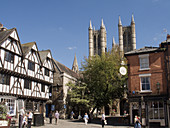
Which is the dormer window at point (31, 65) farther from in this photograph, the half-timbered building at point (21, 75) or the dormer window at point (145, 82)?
the dormer window at point (145, 82)

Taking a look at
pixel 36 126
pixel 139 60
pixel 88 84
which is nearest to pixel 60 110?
pixel 88 84

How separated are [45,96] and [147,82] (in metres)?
16.7

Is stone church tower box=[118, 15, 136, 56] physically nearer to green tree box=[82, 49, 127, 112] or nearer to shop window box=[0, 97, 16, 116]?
green tree box=[82, 49, 127, 112]

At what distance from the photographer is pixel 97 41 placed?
282 ft

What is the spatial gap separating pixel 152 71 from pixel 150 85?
1.43m

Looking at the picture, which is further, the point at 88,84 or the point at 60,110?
the point at 60,110

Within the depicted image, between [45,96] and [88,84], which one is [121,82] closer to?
[88,84]

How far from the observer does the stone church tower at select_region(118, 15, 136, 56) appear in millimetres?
79500

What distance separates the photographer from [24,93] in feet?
87.3

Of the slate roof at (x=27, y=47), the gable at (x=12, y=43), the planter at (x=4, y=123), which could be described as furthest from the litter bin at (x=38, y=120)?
the slate roof at (x=27, y=47)

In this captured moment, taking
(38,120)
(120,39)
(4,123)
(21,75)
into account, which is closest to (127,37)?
(120,39)

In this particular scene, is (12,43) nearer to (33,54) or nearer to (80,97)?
(33,54)

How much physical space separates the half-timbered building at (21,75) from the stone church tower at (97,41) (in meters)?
49.3

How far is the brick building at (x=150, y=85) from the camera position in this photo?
65.2 ft
